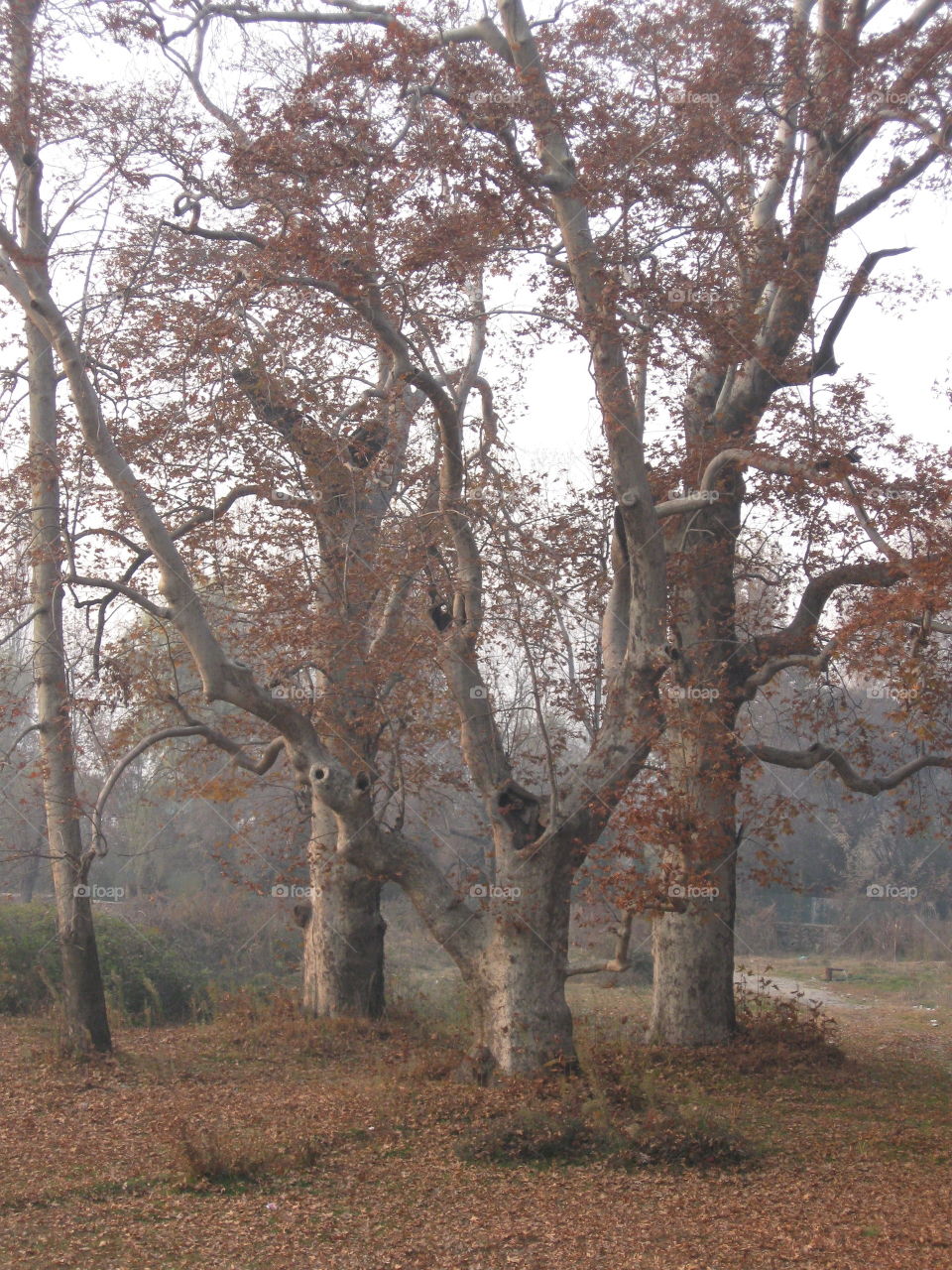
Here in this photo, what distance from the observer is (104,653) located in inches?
399

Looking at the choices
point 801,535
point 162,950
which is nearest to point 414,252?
Result: point 801,535

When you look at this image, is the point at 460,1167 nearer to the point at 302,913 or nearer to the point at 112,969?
the point at 302,913

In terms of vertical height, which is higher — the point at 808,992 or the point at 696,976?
the point at 696,976

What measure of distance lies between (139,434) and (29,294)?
1270mm

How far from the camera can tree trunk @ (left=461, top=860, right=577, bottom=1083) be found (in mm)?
7965

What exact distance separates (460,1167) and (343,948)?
19.4ft

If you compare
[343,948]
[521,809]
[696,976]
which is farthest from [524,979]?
[343,948]

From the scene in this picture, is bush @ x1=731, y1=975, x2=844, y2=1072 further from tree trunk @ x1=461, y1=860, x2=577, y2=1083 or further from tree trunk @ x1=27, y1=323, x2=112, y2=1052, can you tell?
tree trunk @ x1=27, y1=323, x2=112, y2=1052

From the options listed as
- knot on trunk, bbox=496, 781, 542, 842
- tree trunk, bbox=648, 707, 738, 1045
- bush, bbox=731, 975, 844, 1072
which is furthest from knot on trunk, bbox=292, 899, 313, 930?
knot on trunk, bbox=496, 781, 542, 842

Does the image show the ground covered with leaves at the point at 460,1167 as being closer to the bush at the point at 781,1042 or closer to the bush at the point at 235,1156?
the bush at the point at 235,1156

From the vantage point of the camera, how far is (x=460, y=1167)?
251 inches

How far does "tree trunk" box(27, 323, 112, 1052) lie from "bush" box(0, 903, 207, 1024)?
A: 3.72 meters

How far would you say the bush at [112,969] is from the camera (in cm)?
1346

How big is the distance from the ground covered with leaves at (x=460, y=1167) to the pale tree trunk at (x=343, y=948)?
7.85 feet
